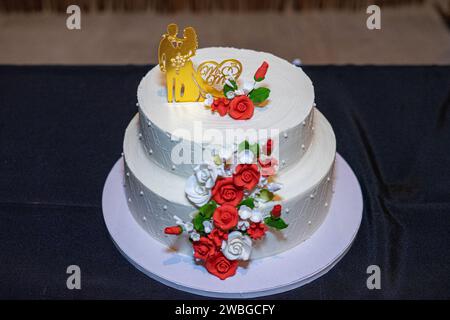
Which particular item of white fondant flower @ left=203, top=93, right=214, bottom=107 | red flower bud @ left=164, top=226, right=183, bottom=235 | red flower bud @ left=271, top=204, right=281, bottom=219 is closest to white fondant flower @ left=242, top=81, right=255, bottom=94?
white fondant flower @ left=203, top=93, right=214, bottom=107

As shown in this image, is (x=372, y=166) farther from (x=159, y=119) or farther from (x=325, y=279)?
(x=159, y=119)

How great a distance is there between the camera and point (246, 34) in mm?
4648

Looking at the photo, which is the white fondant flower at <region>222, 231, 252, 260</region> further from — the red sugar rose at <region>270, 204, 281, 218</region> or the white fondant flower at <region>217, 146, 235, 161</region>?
the white fondant flower at <region>217, 146, 235, 161</region>

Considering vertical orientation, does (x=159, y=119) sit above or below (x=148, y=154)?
above

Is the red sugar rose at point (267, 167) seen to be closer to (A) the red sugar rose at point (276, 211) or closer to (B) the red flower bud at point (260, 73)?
(A) the red sugar rose at point (276, 211)

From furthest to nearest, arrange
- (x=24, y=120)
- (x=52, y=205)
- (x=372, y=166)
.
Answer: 1. (x=24, y=120)
2. (x=372, y=166)
3. (x=52, y=205)

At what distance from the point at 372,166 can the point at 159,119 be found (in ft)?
3.53

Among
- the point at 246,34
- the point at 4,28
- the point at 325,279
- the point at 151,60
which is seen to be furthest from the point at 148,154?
the point at 4,28

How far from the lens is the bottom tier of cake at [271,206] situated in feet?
7.54

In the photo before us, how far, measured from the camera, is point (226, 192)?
7.02 ft

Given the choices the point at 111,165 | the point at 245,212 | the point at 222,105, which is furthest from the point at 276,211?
the point at 111,165
